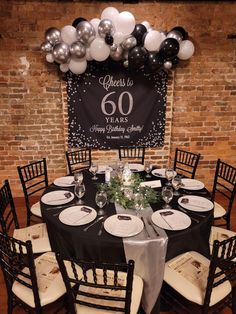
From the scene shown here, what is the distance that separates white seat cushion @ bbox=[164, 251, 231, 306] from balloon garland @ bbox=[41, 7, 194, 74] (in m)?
2.18

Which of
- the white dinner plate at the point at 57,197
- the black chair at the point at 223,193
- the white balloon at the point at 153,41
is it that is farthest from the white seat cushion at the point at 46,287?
the white balloon at the point at 153,41

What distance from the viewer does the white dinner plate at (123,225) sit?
205cm

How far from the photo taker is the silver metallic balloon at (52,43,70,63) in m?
3.20

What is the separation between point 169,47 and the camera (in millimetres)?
3244

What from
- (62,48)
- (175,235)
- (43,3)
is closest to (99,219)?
(175,235)

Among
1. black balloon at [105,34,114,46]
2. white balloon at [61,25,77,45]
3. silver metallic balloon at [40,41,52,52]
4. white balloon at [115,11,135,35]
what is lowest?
silver metallic balloon at [40,41,52,52]

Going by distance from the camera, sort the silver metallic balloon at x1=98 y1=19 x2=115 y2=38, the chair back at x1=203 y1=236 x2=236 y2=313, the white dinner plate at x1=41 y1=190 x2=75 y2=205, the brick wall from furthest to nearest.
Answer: the brick wall < the silver metallic balloon at x1=98 y1=19 x2=115 y2=38 < the white dinner plate at x1=41 y1=190 x2=75 y2=205 < the chair back at x1=203 y1=236 x2=236 y2=313

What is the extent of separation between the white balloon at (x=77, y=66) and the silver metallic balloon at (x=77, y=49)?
5.9 inches

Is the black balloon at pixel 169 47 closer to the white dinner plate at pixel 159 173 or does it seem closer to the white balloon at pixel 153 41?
the white balloon at pixel 153 41

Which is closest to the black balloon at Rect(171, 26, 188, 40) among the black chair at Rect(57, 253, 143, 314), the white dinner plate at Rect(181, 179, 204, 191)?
the white dinner plate at Rect(181, 179, 204, 191)

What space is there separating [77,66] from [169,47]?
42.8 inches

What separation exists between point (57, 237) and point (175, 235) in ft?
2.89

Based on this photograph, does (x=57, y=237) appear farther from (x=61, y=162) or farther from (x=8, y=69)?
(x=8, y=69)

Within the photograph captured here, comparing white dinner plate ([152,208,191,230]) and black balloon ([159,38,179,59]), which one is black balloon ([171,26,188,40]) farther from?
white dinner plate ([152,208,191,230])
